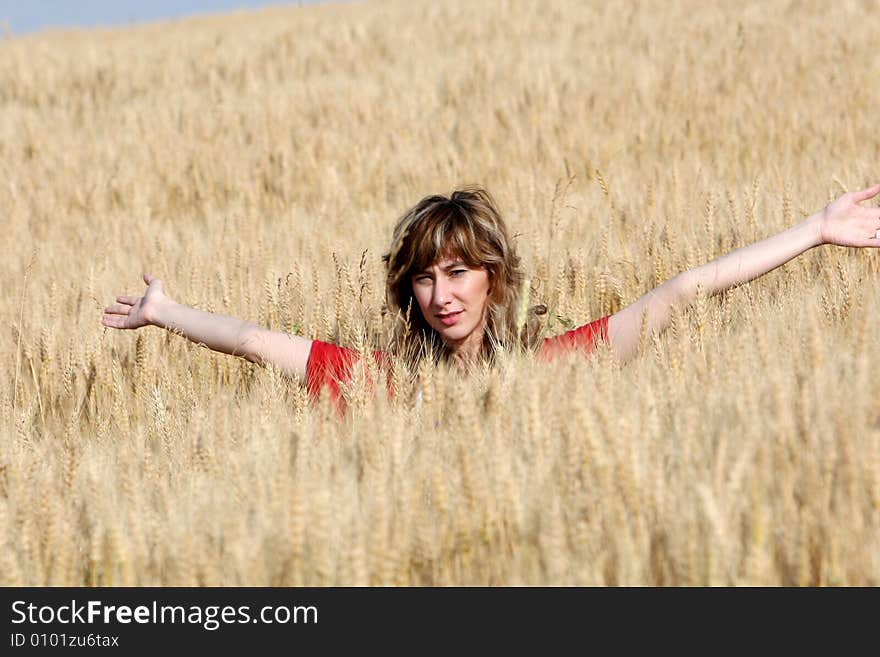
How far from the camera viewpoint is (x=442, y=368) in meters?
1.90

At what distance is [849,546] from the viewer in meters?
1.27

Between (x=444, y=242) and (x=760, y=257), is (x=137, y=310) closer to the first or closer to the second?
(x=444, y=242)

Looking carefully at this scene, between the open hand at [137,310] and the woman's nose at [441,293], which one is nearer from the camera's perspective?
the woman's nose at [441,293]

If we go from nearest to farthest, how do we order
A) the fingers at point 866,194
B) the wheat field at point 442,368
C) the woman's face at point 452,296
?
the wheat field at point 442,368
the fingers at point 866,194
the woman's face at point 452,296

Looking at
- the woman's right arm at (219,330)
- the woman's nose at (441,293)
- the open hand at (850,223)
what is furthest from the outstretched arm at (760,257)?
the woman's right arm at (219,330)

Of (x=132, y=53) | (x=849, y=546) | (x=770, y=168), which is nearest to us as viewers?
(x=849, y=546)

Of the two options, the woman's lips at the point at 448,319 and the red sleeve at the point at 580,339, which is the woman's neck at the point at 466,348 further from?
the red sleeve at the point at 580,339

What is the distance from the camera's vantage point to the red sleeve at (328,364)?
254cm

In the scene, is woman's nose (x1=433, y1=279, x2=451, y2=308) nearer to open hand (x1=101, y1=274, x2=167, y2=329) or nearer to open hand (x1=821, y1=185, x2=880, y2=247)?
open hand (x1=101, y1=274, x2=167, y2=329)

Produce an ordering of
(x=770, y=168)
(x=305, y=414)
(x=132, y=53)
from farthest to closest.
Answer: (x=132, y=53), (x=770, y=168), (x=305, y=414)

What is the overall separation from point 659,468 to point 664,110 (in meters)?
4.34

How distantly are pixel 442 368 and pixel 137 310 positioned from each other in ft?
3.54

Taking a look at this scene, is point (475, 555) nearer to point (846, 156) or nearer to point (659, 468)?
point (659, 468)
